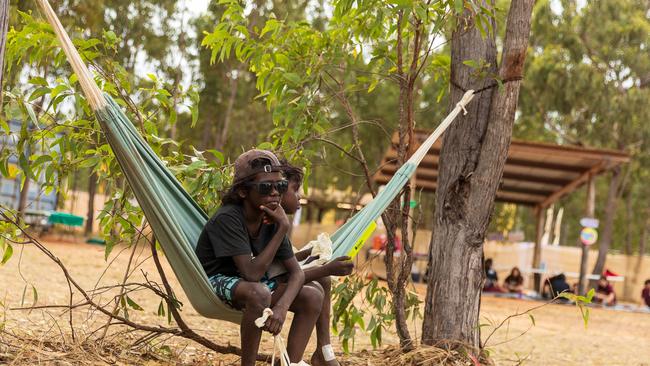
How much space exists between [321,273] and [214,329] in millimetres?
2657

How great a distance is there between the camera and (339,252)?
321 centimetres

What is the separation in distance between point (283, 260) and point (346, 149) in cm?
128

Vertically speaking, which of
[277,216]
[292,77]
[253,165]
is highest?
[292,77]

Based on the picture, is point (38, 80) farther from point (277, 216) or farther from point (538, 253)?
point (538, 253)

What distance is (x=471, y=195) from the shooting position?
12.8 feet

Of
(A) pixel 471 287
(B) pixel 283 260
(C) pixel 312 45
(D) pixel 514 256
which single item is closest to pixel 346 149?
(C) pixel 312 45

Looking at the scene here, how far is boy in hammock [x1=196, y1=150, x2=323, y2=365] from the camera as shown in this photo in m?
2.85

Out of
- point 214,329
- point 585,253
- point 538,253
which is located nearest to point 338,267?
point 214,329

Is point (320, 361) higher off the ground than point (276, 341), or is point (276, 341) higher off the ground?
point (276, 341)

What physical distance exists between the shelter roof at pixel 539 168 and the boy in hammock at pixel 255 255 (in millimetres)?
6686

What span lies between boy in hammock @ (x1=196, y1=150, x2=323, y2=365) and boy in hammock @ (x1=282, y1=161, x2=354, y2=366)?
0.06 meters

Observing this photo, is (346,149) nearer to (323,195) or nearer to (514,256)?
(514,256)

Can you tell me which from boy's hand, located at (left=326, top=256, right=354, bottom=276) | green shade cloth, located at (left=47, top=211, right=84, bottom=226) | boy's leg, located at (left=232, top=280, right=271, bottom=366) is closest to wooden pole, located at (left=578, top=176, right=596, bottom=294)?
green shade cloth, located at (left=47, top=211, right=84, bottom=226)

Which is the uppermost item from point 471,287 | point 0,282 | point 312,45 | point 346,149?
point 312,45
